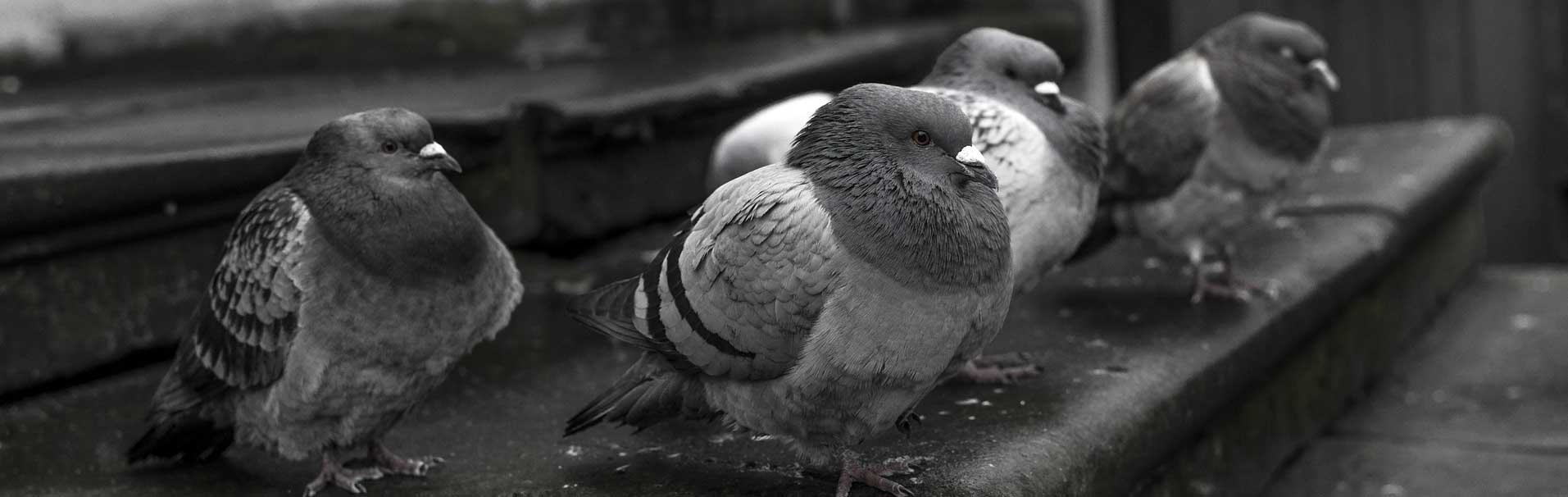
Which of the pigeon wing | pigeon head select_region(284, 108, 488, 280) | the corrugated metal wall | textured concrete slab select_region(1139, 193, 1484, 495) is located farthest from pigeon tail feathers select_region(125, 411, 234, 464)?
the corrugated metal wall

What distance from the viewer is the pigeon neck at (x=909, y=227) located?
7.61 feet

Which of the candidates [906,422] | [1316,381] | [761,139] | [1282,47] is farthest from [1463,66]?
[906,422]

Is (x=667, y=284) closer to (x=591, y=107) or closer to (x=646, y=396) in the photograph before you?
(x=646, y=396)

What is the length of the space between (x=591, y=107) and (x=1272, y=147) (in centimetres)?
211

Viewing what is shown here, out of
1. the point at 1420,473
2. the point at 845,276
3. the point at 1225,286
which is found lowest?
the point at 1420,473

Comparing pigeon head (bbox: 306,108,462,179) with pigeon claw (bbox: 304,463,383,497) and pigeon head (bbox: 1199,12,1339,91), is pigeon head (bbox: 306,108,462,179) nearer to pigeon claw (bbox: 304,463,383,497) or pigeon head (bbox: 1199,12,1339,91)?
pigeon claw (bbox: 304,463,383,497)

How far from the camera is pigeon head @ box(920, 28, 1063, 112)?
128 inches

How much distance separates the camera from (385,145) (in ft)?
8.91

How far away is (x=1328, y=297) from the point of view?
4238 millimetres

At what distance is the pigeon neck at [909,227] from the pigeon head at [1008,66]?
916 mm

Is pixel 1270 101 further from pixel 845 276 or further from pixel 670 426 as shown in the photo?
pixel 845 276

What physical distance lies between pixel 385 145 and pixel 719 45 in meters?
4.38

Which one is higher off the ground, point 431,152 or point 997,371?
point 431,152

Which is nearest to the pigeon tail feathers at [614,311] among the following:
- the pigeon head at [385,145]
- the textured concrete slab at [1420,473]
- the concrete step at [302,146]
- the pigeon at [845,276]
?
the pigeon at [845,276]
